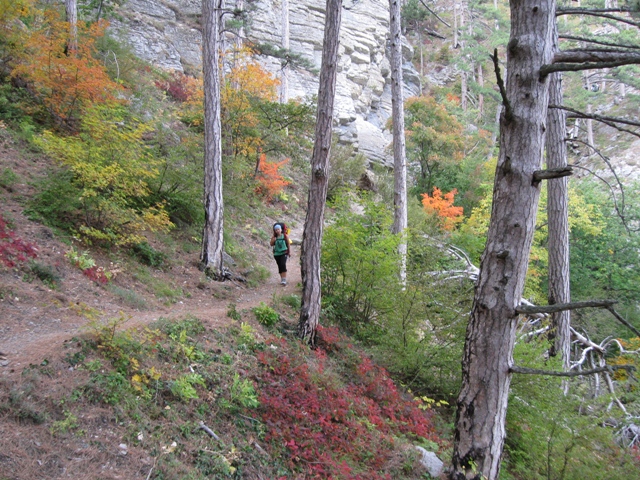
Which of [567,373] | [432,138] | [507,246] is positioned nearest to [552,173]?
[507,246]

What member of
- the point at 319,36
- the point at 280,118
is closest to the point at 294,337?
the point at 280,118

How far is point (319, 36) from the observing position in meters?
34.2

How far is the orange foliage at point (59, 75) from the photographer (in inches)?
378

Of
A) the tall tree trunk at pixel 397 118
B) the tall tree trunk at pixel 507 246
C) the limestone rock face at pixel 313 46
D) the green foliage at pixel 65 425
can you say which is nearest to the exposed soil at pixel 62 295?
the green foliage at pixel 65 425

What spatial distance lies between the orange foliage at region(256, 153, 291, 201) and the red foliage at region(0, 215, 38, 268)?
9.24 meters

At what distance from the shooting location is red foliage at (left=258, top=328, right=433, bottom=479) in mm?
4508

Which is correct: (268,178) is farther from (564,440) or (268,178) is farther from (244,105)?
(564,440)

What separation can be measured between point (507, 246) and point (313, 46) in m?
34.4

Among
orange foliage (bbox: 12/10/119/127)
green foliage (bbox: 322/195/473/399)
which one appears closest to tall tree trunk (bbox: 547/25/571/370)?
green foliage (bbox: 322/195/473/399)

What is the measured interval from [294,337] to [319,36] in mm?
33083

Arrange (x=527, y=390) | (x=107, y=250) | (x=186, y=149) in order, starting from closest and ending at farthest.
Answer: (x=527, y=390)
(x=107, y=250)
(x=186, y=149)

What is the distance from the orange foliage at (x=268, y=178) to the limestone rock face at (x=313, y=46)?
8.10m

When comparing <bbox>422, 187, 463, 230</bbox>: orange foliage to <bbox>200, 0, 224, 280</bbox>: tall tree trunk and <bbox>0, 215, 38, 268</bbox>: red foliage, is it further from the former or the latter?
<bbox>0, 215, 38, 268</bbox>: red foliage

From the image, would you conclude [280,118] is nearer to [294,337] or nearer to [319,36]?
[294,337]
